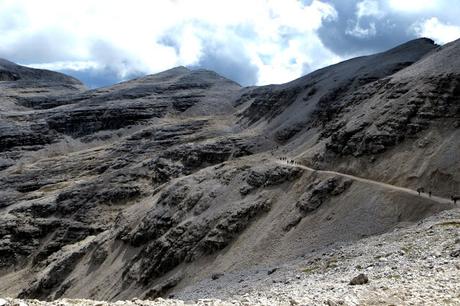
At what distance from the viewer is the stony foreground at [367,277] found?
2452cm

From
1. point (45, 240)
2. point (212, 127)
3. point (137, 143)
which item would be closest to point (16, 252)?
point (45, 240)

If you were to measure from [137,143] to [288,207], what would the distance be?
99328 mm

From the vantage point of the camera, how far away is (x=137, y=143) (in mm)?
162500

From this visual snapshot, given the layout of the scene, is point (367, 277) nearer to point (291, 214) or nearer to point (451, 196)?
point (451, 196)

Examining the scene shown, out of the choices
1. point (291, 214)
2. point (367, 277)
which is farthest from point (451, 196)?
point (367, 277)

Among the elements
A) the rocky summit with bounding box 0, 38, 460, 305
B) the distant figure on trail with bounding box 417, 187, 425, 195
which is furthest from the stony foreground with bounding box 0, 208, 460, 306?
the distant figure on trail with bounding box 417, 187, 425, 195

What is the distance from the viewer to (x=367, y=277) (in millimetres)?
30172

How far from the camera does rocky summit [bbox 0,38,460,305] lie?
35594mm

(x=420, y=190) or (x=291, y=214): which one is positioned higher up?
(x=420, y=190)

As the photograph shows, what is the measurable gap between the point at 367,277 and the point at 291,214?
3834cm

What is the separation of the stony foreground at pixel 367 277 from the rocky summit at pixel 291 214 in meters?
0.16

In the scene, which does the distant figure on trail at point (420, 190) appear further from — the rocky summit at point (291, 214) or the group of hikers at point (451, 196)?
the rocky summit at point (291, 214)

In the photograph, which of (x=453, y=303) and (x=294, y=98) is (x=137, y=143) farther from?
(x=453, y=303)

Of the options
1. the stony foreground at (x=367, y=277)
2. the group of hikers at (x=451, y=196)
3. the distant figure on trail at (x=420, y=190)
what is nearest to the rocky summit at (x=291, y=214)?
the stony foreground at (x=367, y=277)
